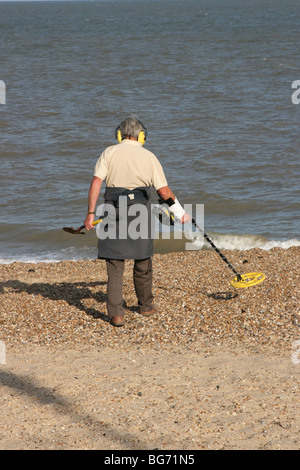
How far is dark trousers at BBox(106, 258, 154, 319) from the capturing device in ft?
20.8

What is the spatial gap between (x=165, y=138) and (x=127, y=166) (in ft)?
45.7

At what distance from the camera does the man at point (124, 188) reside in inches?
239

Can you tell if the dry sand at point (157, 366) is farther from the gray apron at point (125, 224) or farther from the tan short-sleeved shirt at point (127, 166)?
the tan short-sleeved shirt at point (127, 166)

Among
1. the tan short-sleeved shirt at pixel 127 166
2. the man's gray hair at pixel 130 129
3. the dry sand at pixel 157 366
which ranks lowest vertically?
the dry sand at pixel 157 366

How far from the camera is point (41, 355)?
5.87 metres

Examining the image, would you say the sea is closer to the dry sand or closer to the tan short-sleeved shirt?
the dry sand

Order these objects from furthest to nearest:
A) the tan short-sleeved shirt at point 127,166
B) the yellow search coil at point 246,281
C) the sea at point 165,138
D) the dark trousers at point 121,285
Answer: the sea at point 165,138
the yellow search coil at point 246,281
the dark trousers at point 121,285
the tan short-sleeved shirt at point 127,166

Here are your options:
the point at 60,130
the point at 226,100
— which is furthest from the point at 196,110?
the point at 60,130

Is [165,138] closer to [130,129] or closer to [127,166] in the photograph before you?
[130,129]

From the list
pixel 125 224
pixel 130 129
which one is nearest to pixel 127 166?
pixel 130 129

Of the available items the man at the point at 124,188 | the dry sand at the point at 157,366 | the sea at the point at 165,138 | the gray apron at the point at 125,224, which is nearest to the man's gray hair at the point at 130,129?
the man at the point at 124,188

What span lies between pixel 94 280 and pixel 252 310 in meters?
2.53

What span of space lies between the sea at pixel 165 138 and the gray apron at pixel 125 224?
499 cm
